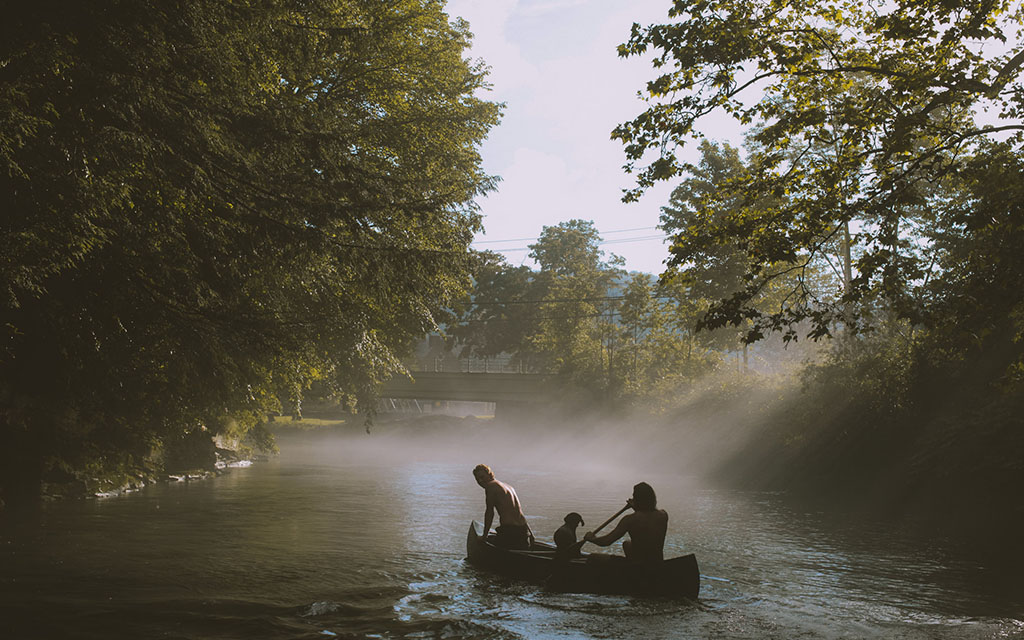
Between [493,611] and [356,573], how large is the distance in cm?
321

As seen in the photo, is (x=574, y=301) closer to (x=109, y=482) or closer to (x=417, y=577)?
(x=109, y=482)

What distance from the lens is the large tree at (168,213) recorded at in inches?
324

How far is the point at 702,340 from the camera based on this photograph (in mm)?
47844

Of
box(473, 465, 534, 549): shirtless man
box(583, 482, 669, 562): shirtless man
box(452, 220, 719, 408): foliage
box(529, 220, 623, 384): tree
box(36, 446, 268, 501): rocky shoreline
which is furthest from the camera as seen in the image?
box(529, 220, 623, 384): tree

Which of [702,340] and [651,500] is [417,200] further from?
[702,340]

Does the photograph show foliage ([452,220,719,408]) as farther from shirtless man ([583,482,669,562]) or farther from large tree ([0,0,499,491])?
shirtless man ([583,482,669,562])

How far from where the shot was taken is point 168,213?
9.95 meters

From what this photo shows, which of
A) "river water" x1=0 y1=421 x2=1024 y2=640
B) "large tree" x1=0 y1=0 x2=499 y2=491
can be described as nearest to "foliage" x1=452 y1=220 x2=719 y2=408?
"large tree" x1=0 y1=0 x2=499 y2=491

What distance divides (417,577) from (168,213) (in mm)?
6446

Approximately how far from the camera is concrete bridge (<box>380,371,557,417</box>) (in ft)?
181

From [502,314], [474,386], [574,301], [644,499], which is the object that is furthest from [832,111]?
[502,314]

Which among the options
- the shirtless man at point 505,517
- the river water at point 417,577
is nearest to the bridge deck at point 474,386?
the river water at point 417,577

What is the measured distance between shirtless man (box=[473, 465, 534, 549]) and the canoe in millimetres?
944

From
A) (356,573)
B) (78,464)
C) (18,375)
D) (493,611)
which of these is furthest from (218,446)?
(493,611)
